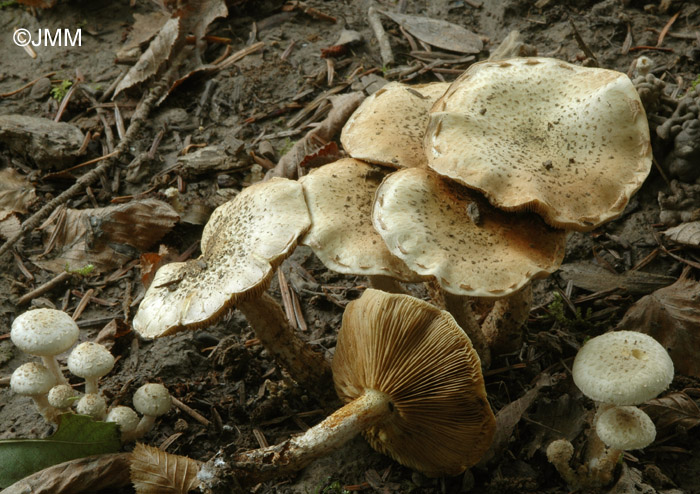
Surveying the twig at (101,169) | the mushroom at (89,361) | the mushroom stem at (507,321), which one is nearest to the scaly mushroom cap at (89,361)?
the mushroom at (89,361)

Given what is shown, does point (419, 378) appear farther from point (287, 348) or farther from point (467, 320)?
point (287, 348)

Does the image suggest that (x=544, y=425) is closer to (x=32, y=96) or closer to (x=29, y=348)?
(x=29, y=348)

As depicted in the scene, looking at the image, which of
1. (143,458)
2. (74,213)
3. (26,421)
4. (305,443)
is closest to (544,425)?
(305,443)

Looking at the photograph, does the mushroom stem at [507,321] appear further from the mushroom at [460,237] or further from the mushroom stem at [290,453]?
the mushroom stem at [290,453]

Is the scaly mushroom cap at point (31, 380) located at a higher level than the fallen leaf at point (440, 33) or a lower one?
lower

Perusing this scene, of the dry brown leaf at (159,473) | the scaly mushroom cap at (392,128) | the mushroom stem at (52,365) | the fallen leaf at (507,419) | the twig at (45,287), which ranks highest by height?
the scaly mushroom cap at (392,128)
